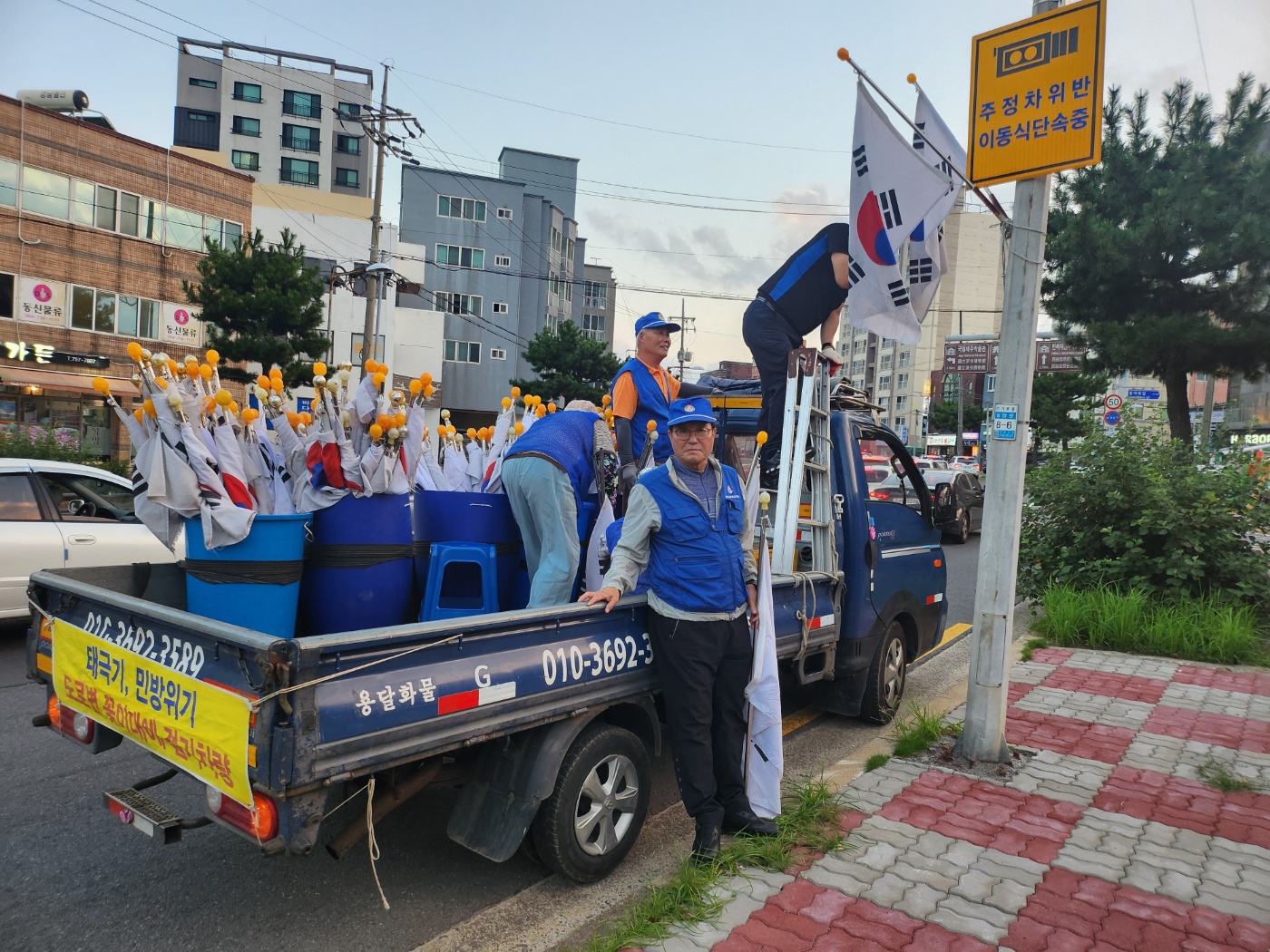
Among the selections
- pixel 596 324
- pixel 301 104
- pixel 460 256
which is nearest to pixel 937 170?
pixel 460 256

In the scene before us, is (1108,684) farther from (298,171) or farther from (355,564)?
(298,171)

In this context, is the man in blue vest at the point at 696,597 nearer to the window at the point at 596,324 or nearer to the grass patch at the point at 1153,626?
the grass patch at the point at 1153,626

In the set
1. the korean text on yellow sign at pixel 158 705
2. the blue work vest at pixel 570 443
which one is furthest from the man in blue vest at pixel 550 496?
the korean text on yellow sign at pixel 158 705

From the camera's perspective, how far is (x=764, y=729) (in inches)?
147

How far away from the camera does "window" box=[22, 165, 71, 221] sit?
84.9 feet

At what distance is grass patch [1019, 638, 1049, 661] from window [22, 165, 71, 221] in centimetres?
3037

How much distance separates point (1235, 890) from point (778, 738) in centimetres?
191

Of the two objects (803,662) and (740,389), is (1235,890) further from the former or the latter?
(740,389)

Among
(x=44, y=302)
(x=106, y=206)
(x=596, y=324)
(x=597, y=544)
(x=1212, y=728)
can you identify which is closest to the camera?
Answer: (x=597, y=544)

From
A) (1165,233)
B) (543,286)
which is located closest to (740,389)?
(1165,233)

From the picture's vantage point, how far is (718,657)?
3535 mm

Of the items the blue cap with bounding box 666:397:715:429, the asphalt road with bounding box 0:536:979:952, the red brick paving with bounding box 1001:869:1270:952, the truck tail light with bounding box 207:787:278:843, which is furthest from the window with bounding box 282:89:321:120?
the red brick paving with bounding box 1001:869:1270:952

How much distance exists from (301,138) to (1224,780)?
62.0 m

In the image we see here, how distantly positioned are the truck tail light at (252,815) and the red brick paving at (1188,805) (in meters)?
3.89
